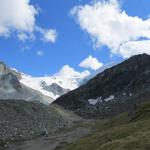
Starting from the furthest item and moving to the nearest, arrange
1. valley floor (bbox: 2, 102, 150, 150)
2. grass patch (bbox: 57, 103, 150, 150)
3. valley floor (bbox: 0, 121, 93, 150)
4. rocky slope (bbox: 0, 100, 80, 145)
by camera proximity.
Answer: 1. rocky slope (bbox: 0, 100, 80, 145)
2. valley floor (bbox: 0, 121, 93, 150)
3. valley floor (bbox: 2, 102, 150, 150)
4. grass patch (bbox: 57, 103, 150, 150)

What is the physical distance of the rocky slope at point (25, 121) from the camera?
87.8 metres

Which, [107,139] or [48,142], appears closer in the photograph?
[107,139]

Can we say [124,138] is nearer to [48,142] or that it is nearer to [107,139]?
[107,139]

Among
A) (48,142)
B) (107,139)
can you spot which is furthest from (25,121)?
(107,139)

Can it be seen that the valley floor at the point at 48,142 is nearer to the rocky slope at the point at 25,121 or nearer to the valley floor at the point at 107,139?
the valley floor at the point at 107,139

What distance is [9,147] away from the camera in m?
76.8

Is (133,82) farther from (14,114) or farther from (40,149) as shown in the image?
(40,149)

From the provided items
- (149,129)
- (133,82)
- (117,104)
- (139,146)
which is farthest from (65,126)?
(133,82)

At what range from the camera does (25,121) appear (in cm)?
10094

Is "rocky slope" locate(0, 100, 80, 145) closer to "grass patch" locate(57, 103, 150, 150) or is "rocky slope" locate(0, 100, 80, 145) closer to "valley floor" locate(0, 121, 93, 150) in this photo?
"valley floor" locate(0, 121, 93, 150)

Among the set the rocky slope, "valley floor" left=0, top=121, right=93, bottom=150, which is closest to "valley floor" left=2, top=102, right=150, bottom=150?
"valley floor" left=0, top=121, right=93, bottom=150

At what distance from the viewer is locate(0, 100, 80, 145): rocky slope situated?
87.8 meters

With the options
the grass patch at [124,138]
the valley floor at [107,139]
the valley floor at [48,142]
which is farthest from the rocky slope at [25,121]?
the grass patch at [124,138]

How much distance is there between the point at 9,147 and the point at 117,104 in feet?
259
